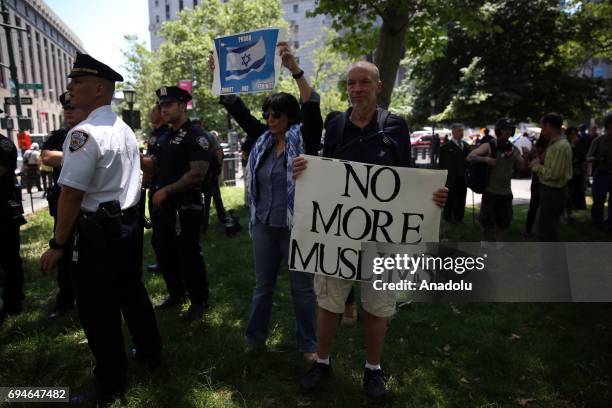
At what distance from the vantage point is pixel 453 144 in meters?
8.94

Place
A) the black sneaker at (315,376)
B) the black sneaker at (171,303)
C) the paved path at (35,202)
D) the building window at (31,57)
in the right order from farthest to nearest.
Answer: the building window at (31,57) < the paved path at (35,202) < the black sneaker at (171,303) < the black sneaker at (315,376)

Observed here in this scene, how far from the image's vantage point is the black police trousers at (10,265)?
167 inches

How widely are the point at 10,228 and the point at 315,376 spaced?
332cm

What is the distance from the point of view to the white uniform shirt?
255 centimetres

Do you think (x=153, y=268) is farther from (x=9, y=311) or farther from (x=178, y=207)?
(x=178, y=207)

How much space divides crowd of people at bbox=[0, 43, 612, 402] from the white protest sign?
0.09 metres

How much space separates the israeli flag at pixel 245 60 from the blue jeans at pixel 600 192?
292 inches

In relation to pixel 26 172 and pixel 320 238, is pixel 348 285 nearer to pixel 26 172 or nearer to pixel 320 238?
pixel 320 238

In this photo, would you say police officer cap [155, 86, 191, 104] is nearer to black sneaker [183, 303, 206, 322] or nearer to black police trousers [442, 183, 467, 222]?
black sneaker [183, 303, 206, 322]

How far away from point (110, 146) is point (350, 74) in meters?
1.55

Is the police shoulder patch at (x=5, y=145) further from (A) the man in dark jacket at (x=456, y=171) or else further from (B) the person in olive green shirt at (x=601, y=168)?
(B) the person in olive green shirt at (x=601, y=168)

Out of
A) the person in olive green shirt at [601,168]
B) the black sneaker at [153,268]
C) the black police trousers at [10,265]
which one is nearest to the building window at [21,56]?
the black sneaker at [153,268]

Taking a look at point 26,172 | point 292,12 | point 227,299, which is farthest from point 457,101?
point 292,12

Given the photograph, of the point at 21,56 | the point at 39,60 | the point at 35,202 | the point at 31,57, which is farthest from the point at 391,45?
the point at 39,60
